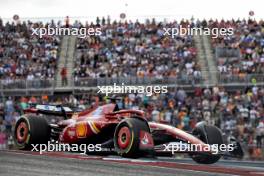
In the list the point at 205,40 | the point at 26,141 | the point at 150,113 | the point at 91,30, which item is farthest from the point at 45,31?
the point at 26,141

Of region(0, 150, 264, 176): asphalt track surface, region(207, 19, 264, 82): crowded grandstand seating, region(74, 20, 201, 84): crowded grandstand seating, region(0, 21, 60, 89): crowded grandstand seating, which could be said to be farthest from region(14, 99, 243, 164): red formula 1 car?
region(207, 19, 264, 82): crowded grandstand seating

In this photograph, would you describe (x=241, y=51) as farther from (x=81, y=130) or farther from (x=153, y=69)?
(x=81, y=130)

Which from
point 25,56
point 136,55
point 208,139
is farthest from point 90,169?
point 25,56

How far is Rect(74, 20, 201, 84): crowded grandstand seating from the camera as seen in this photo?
2238 centimetres

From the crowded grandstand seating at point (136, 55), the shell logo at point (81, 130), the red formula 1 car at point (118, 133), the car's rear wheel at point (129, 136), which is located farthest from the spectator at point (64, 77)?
the car's rear wheel at point (129, 136)

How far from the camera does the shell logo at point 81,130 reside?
1164cm

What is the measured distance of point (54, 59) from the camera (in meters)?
24.8

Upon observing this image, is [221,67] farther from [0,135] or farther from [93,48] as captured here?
[0,135]

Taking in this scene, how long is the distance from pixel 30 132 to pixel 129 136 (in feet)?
7.62

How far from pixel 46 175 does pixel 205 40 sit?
19112 mm

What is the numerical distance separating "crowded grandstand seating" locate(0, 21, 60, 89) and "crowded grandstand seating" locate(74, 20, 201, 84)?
1.13 m

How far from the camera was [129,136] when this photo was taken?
10.5m

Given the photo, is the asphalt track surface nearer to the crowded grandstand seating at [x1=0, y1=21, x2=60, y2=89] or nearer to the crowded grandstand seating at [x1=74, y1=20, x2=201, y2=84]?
the crowded grandstand seating at [x1=74, y1=20, x2=201, y2=84]

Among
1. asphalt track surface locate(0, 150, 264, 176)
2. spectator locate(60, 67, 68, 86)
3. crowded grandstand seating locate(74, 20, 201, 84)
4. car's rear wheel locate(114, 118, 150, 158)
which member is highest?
crowded grandstand seating locate(74, 20, 201, 84)
